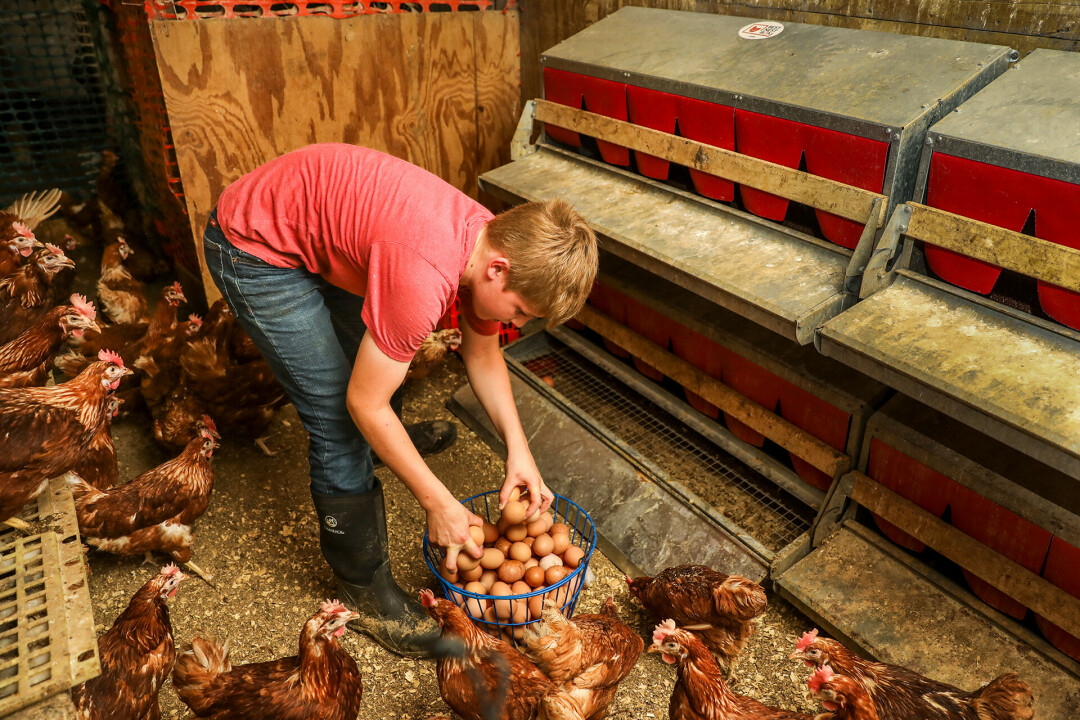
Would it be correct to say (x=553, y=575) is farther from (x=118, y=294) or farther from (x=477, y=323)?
(x=118, y=294)

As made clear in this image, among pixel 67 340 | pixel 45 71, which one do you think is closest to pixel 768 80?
pixel 67 340

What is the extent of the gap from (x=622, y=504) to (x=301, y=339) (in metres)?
1.58

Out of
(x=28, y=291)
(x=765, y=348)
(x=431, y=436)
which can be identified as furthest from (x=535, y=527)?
(x=28, y=291)

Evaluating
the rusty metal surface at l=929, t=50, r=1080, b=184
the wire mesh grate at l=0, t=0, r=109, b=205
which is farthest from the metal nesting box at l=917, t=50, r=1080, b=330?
the wire mesh grate at l=0, t=0, r=109, b=205

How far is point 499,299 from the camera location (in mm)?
1881

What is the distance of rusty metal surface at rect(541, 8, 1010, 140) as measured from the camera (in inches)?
88.4

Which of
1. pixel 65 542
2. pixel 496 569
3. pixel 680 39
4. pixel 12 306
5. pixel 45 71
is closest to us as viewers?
pixel 65 542

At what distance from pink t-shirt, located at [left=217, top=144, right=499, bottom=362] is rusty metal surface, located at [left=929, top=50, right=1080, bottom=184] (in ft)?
A: 4.52

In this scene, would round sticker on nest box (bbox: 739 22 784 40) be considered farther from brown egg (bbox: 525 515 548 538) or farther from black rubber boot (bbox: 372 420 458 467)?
black rubber boot (bbox: 372 420 458 467)

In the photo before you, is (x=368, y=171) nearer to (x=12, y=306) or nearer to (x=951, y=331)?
(x=951, y=331)

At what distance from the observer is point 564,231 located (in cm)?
182

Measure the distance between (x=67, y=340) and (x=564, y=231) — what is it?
3.13 m

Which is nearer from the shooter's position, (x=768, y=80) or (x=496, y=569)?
(x=496, y=569)

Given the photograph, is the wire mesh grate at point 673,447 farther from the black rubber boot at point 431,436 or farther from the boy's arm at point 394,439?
the boy's arm at point 394,439
